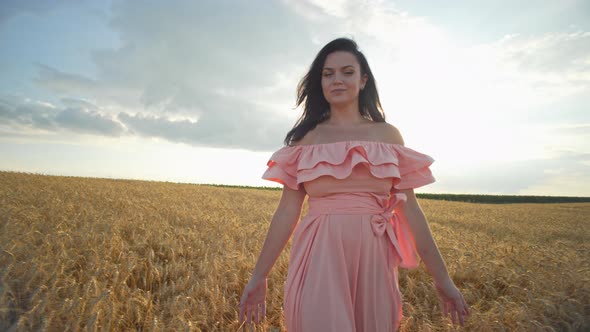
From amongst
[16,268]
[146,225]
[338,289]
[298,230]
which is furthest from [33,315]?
[146,225]

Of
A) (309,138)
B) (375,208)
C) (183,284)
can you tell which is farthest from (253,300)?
(183,284)

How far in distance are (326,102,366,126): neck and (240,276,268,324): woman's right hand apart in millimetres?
1035

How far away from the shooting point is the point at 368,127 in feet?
6.83

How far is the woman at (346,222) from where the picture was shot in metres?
1.78

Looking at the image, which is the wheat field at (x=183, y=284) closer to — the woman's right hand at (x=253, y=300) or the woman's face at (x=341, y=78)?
the woman's right hand at (x=253, y=300)

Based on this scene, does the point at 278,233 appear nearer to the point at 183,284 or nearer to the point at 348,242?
the point at 348,242

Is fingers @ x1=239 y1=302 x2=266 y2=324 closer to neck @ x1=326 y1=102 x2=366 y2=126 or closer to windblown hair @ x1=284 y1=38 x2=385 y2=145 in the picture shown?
windblown hair @ x1=284 y1=38 x2=385 y2=145

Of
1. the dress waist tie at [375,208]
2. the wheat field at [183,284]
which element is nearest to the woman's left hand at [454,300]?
the dress waist tie at [375,208]

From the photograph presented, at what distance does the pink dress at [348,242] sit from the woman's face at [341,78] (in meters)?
0.29

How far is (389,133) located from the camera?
2100mm

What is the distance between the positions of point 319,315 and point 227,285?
96.2 inches

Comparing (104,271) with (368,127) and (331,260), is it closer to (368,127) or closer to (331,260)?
(331,260)

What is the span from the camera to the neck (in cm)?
210

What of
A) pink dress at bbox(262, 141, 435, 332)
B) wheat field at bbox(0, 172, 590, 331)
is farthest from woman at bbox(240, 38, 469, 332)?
wheat field at bbox(0, 172, 590, 331)
